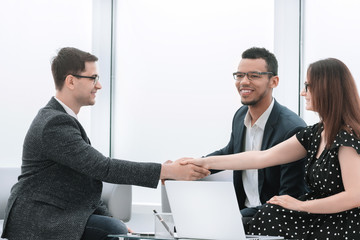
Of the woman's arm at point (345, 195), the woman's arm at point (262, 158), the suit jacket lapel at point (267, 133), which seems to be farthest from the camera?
the suit jacket lapel at point (267, 133)

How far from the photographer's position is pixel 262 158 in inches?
108

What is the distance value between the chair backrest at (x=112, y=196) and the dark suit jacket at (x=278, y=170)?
0.67 meters

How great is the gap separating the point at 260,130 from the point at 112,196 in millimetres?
922

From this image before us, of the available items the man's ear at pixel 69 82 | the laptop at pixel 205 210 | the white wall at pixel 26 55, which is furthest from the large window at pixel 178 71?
the laptop at pixel 205 210

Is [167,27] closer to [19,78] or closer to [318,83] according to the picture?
[19,78]

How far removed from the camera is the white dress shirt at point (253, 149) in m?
3.06

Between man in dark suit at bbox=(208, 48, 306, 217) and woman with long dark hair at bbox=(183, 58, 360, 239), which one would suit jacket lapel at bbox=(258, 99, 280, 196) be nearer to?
man in dark suit at bbox=(208, 48, 306, 217)

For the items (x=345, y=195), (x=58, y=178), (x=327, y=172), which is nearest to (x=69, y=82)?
(x=58, y=178)

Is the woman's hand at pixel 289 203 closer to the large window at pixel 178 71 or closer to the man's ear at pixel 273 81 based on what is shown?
the man's ear at pixel 273 81

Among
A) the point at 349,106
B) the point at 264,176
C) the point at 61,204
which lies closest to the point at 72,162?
the point at 61,204

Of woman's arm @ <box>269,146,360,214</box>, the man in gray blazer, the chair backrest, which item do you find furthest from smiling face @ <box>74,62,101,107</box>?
woman's arm @ <box>269,146,360,214</box>

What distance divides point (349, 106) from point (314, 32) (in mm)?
1716

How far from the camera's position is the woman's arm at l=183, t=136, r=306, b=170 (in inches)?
104

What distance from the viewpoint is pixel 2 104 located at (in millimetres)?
4457
